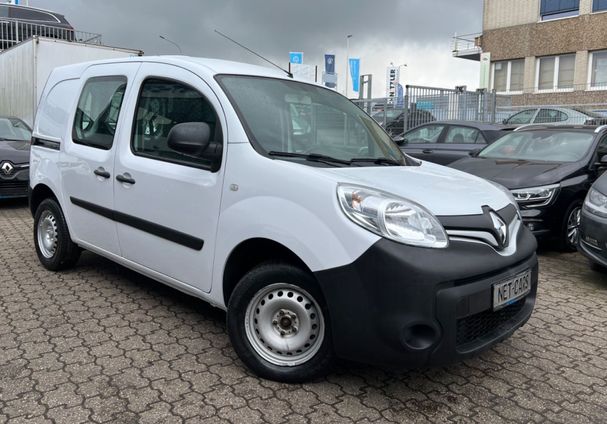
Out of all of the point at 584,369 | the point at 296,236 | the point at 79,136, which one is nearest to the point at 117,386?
the point at 296,236

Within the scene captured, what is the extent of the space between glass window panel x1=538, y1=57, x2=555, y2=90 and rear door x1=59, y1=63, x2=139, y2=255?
1066 inches

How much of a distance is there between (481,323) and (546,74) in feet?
92.0

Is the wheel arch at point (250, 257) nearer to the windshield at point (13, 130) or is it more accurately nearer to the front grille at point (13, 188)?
the front grille at point (13, 188)

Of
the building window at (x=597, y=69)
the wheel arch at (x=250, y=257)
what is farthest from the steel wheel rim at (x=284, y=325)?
the building window at (x=597, y=69)

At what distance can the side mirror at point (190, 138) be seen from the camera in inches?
127

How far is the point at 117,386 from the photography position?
2.99 meters

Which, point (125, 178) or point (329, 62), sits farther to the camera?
point (329, 62)

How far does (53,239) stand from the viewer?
16.4 feet

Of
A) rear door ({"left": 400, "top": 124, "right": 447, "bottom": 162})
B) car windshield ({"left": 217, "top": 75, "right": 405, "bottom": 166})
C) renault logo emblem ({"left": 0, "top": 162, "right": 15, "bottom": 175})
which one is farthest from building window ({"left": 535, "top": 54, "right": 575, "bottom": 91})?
car windshield ({"left": 217, "top": 75, "right": 405, "bottom": 166})

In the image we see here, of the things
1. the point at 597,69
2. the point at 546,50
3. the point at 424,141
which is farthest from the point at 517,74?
the point at 424,141

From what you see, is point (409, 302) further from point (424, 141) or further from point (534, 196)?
point (424, 141)

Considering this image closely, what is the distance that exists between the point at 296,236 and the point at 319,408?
868 mm

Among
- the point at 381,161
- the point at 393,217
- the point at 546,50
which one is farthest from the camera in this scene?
the point at 546,50

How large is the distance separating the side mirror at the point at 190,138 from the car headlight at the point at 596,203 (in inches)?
142
